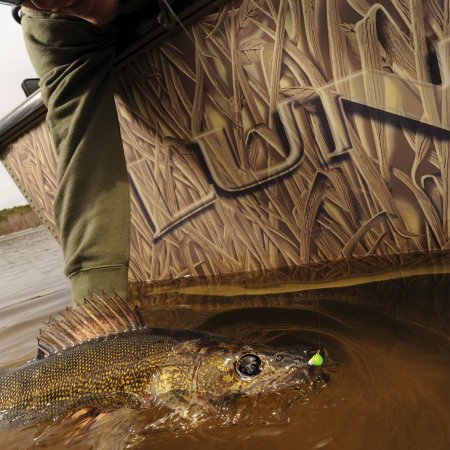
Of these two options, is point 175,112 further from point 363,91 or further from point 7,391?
point 7,391

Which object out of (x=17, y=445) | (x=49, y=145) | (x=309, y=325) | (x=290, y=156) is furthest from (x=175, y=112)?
(x=17, y=445)

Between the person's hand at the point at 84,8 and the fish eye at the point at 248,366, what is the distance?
6.09ft

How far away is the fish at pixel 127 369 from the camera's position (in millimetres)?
1496

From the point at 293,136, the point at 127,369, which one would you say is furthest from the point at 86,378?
the point at 293,136

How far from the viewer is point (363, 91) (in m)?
2.11

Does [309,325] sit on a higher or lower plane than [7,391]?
lower

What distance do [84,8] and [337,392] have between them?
2.11m

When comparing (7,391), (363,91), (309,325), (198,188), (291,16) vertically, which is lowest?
(309,325)

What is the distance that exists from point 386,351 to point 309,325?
0.43 metres

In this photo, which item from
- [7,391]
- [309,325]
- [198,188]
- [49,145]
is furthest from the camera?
[49,145]

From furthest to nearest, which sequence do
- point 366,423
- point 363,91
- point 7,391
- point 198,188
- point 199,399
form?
point 198,188
point 363,91
point 7,391
point 199,399
point 366,423

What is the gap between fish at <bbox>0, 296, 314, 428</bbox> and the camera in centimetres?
150

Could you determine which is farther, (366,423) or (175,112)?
(175,112)

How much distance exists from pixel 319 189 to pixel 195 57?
103cm
